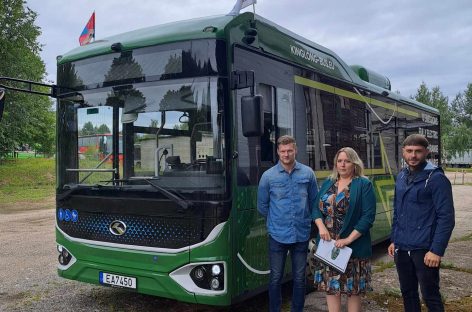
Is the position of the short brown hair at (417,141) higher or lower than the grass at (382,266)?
higher

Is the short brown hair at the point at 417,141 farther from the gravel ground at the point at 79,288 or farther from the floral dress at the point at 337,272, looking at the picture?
the gravel ground at the point at 79,288

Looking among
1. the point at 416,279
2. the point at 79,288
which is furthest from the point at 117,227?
the point at 416,279

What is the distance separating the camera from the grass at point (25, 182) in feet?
66.2

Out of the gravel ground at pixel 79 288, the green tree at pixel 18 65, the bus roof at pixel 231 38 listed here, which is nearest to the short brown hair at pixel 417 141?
the bus roof at pixel 231 38

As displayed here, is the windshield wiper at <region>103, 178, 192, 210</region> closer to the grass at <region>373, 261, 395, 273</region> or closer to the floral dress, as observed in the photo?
the floral dress

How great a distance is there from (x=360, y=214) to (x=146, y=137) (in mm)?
2125

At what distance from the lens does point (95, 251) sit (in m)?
4.90

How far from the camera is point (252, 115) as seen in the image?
4152 millimetres

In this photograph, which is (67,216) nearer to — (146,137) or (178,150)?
(146,137)

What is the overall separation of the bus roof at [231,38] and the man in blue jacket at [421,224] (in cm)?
188

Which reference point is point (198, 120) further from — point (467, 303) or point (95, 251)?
point (467, 303)

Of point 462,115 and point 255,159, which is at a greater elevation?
point 462,115

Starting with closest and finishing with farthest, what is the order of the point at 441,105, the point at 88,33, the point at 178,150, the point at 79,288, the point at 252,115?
the point at 252,115
the point at 178,150
the point at 88,33
the point at 79,288
the point at 441,105

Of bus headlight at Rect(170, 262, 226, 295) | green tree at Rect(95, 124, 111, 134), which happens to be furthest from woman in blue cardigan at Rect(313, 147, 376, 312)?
green tree at Rect(95, 124, 111, 134)
